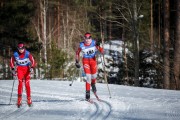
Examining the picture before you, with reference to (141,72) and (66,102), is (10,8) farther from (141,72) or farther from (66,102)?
(66,102)

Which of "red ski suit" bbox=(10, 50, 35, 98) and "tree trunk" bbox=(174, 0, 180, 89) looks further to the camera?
"tree trunk" bbox=(174, 0, 180, 89)

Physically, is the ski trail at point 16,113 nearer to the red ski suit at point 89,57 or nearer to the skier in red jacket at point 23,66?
the skier in red jacket at point 23,66

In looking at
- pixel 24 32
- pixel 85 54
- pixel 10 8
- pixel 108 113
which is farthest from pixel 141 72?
pixel 108 113

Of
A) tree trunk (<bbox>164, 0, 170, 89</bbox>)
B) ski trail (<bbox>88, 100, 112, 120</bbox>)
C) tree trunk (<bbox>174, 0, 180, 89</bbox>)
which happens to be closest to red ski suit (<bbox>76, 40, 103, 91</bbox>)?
Result: ski trail (<bbox>88, 100, 112, 120</bbox>)

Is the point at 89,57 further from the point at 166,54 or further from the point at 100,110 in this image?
the point at 166,54

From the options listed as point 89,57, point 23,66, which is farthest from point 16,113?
point 89,57

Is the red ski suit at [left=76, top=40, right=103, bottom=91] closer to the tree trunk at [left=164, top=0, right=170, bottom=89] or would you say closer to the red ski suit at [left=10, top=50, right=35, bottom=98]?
the red ski suit at [left=10, top=50, right=35, bottom=98]

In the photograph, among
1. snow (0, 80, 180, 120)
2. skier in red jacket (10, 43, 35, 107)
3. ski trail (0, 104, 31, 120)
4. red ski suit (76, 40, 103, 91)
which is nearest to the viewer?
snow (0, 80, 180, 120)

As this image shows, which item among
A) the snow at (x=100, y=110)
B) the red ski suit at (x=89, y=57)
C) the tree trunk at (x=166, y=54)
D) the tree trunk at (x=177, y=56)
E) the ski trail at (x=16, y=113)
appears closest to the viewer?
the snow at (x=100, y=110)

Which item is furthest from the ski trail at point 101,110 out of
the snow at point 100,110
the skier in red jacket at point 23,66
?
the skier in red jacket at point 23,66

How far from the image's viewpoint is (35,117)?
773 centimetres

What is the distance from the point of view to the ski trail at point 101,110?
725 cm

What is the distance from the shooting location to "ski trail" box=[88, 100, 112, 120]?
725cm

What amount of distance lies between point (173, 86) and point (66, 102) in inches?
375
